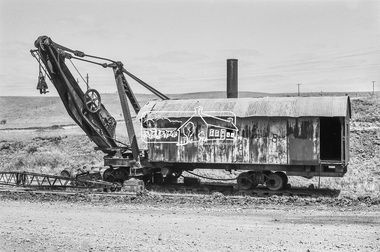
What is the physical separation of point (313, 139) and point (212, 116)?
12.8 ft

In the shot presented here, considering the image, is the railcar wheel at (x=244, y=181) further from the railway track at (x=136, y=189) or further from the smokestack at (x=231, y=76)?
the smokestack at (x=231, y=76)

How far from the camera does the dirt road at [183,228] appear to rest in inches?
424

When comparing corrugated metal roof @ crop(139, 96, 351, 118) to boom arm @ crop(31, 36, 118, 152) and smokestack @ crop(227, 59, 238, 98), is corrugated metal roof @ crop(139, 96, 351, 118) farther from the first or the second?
smokestack @ crop(227, 59, 238, 98)

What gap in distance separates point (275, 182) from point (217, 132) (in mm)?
2882

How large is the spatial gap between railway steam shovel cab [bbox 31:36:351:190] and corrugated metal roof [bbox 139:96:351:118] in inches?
1.4

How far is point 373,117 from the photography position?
34906mm

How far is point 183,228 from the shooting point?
12.8m

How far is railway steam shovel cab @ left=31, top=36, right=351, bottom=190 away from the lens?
770 inches

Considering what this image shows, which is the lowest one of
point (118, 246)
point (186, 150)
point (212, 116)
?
point (118, 246)

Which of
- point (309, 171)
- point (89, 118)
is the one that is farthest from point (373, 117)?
point (89, 118)

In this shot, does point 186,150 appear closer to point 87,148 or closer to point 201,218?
point 201,218

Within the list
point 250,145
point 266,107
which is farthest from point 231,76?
point 250,145

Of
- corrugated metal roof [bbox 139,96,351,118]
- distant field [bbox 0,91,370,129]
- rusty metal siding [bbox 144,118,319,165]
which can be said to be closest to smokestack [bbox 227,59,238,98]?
corrugated metal roof [bbox 139,96,351,118]

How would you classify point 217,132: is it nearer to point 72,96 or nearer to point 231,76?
point 231,76
